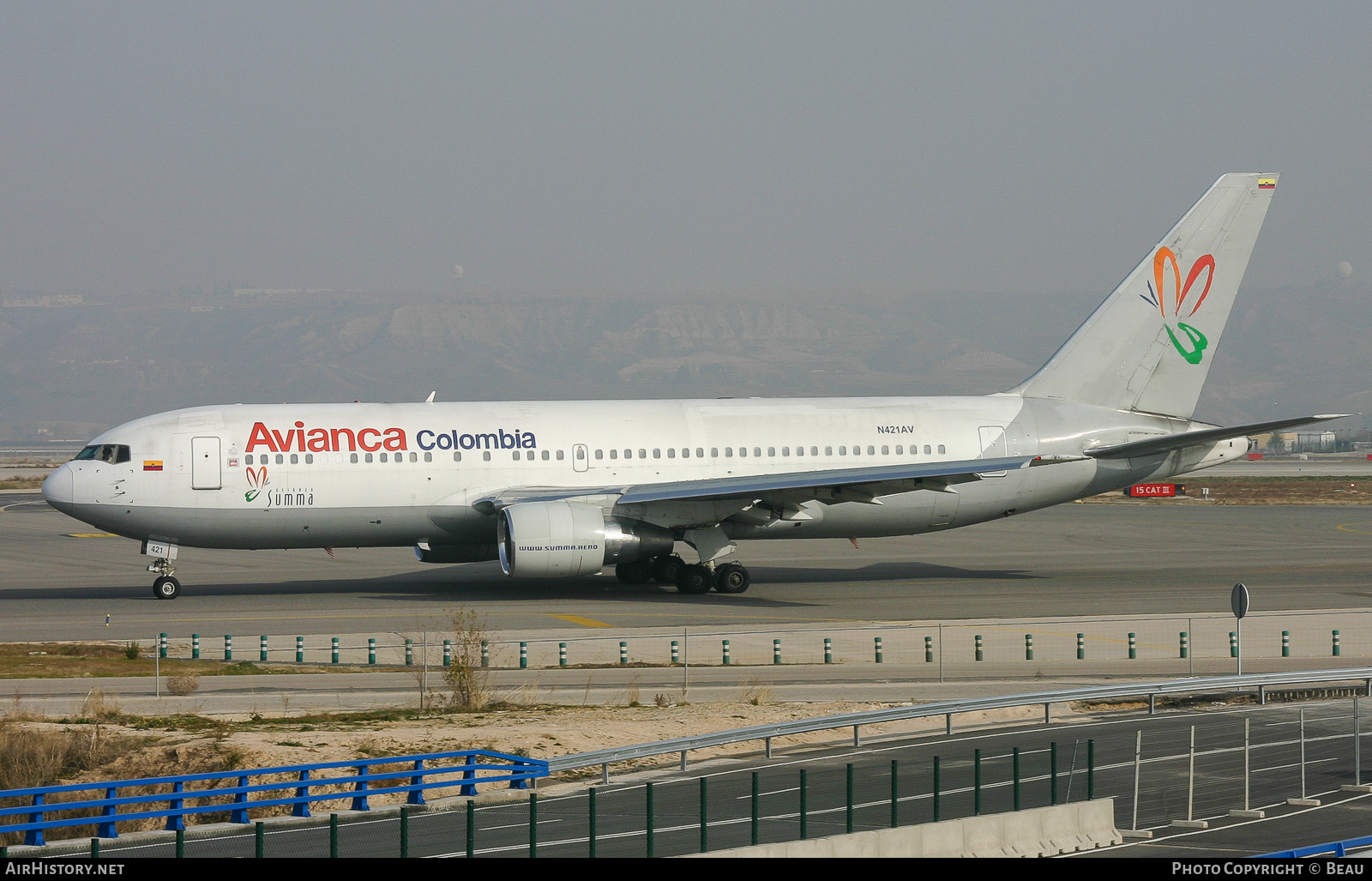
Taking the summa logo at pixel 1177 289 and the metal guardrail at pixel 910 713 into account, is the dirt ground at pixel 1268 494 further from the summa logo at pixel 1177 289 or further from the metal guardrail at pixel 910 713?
the metal guardrail at pixel 910 713

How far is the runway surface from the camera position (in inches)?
1309

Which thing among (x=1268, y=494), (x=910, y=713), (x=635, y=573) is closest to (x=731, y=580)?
(x=635, y=573)

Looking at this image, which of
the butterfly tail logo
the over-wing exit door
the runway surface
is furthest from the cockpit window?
the runway surface

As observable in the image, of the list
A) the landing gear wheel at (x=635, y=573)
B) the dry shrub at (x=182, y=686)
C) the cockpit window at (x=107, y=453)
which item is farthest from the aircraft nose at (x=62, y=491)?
the landing gear wheel at (x=635, y=573)

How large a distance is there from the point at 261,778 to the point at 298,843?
3697 millimetres

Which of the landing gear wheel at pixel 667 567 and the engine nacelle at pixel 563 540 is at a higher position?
the engine nacelle at pixel 563 540

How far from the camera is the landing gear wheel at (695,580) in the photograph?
123 feet

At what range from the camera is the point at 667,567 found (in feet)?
128

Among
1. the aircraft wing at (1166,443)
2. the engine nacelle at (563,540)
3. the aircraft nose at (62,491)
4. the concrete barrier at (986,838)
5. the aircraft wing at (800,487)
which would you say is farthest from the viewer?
the aircraft wing at (1166,443)

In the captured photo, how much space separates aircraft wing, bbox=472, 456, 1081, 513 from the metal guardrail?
13.0 m

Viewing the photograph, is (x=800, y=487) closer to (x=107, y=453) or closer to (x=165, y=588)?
(x=165, y=588)

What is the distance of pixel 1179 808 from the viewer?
16281 mm

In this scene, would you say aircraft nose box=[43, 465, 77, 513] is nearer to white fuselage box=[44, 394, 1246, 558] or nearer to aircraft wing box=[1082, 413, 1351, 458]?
white fuselage box=[44, 394, 1246, 558]

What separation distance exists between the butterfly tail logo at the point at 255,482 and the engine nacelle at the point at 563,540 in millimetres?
6170
